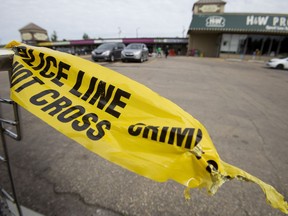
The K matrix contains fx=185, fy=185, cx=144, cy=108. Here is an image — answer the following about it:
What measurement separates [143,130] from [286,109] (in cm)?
645

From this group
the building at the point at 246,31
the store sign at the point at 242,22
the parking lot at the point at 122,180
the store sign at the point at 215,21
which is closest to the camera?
the parking lot at the point at 122,180

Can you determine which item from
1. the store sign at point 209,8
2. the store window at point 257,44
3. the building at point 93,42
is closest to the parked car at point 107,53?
the store window at point 257,44

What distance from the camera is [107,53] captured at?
15.2m

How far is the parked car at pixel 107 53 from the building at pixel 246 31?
1738 cm

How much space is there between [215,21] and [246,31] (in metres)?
4.66

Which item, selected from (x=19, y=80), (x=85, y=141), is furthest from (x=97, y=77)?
(x=19, y=80)

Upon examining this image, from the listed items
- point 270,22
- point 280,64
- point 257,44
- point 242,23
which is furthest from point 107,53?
point 257,44

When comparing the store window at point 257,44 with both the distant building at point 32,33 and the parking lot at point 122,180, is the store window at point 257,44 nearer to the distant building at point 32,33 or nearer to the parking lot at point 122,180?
the parking lot at point 122,180

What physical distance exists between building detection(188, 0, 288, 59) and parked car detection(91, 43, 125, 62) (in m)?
17.4

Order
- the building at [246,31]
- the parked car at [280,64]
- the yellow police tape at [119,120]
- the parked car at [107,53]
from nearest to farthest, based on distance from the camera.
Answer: the yellow police tape at [119,120] < the parked car at [107,53] < the parked car at [280,64] < the building at [246,31]

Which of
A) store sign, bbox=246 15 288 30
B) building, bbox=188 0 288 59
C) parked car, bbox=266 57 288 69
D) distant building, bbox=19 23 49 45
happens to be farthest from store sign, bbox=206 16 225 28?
distant building, bbox=19 23 49 45

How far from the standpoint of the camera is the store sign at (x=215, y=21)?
90.4 ft

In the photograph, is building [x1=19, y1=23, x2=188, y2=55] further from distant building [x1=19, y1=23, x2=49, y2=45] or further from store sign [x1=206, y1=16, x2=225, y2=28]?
store sign [x1=206, y1=16, x2=225, y2=28]

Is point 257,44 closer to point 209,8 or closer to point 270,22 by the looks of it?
point 270,22
